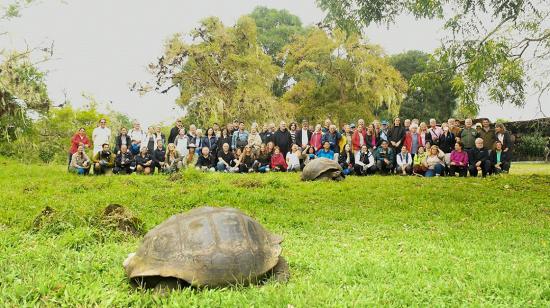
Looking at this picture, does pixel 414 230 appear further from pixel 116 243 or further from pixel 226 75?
pixel 226 75

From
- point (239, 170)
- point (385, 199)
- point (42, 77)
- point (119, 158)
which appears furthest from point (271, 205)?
point (42, 77)

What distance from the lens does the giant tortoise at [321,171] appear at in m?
14.7

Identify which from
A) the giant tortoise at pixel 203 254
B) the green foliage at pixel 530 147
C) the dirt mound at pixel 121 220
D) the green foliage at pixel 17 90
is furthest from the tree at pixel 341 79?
the giant tortoise at pixel 203 254

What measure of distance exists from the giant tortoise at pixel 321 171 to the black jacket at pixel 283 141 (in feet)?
11.3

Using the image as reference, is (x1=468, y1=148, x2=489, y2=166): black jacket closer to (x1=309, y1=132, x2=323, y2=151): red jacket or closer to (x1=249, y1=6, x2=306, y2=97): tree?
(x1=309, y1=132, x2=323, y2=151): red jacket

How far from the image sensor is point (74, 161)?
16.7m

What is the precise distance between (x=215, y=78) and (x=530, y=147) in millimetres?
18942

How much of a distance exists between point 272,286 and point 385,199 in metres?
6.95

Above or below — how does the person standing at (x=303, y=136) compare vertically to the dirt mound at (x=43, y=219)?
above

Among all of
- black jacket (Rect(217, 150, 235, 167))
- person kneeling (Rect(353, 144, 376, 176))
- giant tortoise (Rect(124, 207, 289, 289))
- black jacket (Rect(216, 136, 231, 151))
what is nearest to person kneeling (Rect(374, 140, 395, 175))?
person kneeling (Rect(353, 144, 376, 176))

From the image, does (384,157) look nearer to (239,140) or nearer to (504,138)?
(504,138)

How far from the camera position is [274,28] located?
49.5 m

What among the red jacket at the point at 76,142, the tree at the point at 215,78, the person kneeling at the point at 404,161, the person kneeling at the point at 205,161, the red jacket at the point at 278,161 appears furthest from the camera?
the tree at the point at 215,78

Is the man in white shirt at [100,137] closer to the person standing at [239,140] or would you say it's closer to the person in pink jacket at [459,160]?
the person standing at [239,140]
